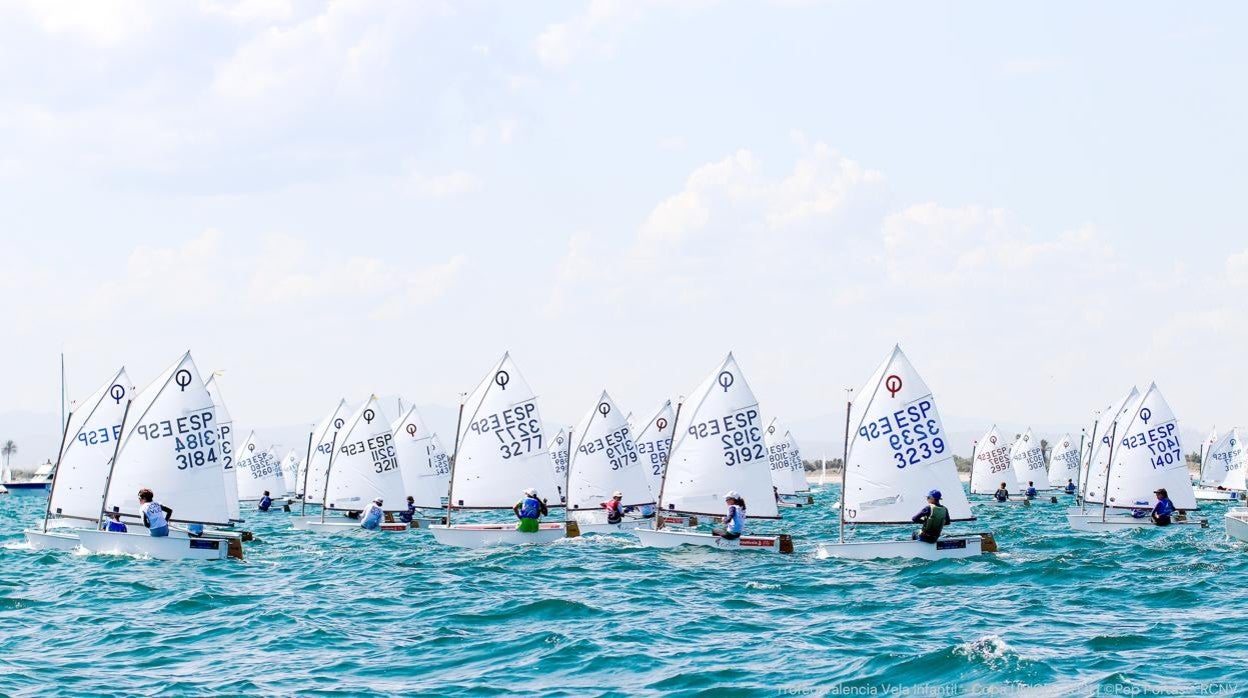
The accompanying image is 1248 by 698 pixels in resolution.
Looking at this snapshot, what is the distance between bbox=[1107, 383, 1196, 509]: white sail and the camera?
49250 mm

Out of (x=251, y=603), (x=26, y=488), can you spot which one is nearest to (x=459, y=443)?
(x=251, y=603)

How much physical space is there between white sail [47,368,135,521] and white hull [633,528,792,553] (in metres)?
15.4

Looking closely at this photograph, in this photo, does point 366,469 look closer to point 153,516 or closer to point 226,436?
point 226,436

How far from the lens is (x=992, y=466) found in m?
86.4

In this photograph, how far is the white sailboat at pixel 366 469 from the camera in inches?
2019

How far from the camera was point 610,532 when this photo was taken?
4734cm

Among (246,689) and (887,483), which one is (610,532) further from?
(246,689)

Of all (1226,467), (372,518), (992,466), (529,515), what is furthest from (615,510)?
(1226,467)

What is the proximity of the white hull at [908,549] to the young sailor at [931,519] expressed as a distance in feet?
0.68

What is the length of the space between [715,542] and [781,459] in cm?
5169

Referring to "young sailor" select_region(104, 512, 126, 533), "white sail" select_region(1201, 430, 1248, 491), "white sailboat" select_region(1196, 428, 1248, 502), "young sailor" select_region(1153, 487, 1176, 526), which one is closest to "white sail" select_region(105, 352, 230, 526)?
"young sailor" select_region(104, 512, 126, 533)

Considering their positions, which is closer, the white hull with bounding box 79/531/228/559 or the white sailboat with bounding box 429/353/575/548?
the white hull with bounding box 79/531/228/559

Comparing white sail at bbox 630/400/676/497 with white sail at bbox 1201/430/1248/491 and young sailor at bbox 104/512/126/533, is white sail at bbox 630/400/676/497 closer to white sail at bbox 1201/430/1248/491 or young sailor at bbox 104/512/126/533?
young sailor at bbox 104/512/126/533

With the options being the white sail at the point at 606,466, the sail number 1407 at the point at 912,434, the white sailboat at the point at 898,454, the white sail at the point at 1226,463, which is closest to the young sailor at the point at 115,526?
the white sailboat at the point at 898,454
